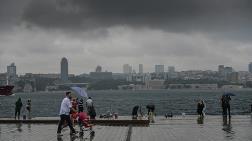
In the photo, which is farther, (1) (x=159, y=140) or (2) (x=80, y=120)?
(2) (x=80, y=120)

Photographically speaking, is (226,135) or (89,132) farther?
(89,132)

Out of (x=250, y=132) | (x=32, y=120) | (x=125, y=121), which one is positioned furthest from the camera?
(x=32, y=120)

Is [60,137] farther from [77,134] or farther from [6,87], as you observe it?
[6,87]

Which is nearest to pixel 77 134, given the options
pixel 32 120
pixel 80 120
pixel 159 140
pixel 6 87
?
pixel 80 120

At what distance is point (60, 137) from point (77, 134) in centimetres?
137

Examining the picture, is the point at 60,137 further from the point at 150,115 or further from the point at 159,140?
the point at 150,115

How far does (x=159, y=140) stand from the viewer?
68.9 feet

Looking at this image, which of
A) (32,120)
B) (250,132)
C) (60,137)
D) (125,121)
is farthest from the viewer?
(32,120)

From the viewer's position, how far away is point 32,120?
34.3 metres

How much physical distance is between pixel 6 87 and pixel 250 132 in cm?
1819

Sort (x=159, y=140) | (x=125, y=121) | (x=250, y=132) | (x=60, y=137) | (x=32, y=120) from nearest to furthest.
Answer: (x=159, y=140) → (x=60, y=137) → (x=250, y=132) → (x=125, y=121) → (x=32, y=120)

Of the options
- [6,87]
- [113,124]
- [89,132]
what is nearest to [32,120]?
[6,87]

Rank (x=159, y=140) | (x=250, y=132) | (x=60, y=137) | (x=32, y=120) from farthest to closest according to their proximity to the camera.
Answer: (x=32, y=120), (x=250, y=132), (x=60, y=137), (x=159, y=140)

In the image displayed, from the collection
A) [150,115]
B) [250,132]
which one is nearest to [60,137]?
[250,132]
